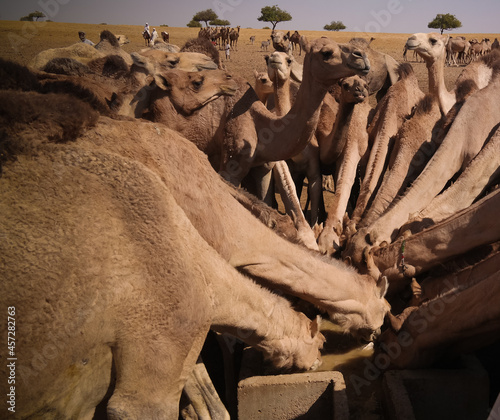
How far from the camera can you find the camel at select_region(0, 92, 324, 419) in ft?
7.76

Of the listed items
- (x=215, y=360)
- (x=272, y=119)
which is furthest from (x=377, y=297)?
(x=272, y=119)

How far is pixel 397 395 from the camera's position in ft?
10.6

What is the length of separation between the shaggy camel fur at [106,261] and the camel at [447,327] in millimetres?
1299

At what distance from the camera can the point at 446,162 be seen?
5.31 metres

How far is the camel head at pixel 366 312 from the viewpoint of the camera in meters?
3.73

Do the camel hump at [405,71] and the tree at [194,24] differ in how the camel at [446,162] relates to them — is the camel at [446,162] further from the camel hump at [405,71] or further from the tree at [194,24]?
the tree at [194,24]

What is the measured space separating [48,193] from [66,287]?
1.53ft

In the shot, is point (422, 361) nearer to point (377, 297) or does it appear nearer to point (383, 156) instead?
point (377, 297)

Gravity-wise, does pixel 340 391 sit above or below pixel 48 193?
below

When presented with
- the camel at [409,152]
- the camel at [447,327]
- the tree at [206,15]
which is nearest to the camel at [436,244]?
the camel at [447,327]

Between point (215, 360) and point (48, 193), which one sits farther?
point (215, 360)

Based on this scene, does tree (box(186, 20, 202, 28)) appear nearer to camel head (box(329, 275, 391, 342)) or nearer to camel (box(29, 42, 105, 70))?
camel (box(29, 42, 105, 70))

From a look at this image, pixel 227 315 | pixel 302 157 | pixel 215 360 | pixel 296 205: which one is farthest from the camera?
pixel 302 157
